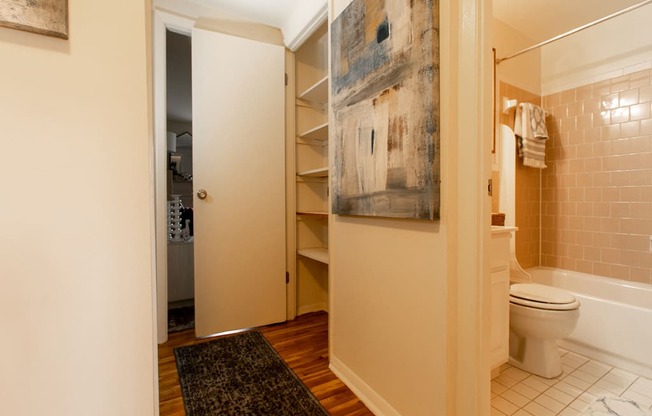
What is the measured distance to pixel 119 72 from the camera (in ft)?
2.69

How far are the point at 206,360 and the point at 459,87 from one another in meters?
2.03

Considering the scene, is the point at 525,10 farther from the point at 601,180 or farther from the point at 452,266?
the point at 452,266

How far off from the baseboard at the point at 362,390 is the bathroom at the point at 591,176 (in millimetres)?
1288

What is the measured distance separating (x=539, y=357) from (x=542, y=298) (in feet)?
1.18

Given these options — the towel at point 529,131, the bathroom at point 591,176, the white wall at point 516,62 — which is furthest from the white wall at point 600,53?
the towel at point 529,131

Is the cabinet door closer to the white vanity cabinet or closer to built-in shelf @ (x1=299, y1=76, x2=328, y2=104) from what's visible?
the white vanity cabinet

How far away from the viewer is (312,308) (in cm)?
262

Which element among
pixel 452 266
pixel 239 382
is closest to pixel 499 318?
pixel 452 266

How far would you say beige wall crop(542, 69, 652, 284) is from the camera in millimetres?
2090

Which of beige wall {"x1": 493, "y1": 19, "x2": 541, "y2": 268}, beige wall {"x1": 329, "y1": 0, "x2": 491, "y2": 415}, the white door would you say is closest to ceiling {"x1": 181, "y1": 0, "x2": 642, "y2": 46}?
beige wall {"x1": 493, "y1": 19, "x2": 541, "y2": 268}

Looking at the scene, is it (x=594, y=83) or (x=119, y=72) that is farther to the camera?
(x=594, y=83)

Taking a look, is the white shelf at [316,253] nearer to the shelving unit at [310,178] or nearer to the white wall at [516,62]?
the shelving unit at [310,178]

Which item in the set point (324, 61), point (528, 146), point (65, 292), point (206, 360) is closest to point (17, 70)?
point (65, 292)

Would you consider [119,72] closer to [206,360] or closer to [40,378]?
[40,378]
